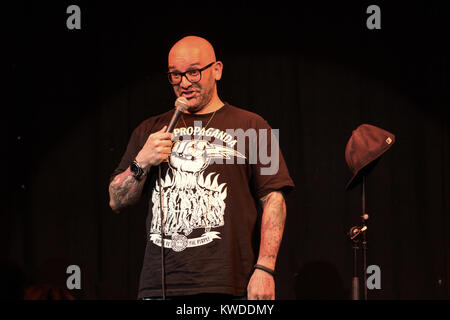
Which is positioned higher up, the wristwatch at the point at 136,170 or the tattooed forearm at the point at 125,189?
the wristwatch at the point at 136,170

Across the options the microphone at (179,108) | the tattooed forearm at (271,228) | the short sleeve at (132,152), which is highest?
the microphone at (179,108)

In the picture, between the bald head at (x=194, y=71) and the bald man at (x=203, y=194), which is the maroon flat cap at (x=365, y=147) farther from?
the bald head at (x=194, y=71)

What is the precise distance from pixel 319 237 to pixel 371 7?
133 centimetres

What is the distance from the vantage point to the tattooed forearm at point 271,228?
8.89ft

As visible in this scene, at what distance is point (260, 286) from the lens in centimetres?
262

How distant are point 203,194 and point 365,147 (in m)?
0.84

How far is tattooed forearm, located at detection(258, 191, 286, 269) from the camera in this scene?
271 centimetres

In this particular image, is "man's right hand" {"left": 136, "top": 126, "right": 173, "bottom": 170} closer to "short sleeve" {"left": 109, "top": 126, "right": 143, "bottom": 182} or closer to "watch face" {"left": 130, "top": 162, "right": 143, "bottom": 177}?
"watch face" {"left": 130, "top": 162, "right": 143, "bottom": 177}

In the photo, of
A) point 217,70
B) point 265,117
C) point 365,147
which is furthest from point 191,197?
point 265,117

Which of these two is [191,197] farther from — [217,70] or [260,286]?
[217,70]

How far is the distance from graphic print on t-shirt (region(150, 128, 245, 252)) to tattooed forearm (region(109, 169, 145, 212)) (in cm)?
9

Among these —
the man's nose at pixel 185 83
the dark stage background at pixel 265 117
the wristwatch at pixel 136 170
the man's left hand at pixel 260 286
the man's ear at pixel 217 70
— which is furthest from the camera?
the dark stage background at pixel 265 117

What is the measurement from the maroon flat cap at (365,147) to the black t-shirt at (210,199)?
0.46m

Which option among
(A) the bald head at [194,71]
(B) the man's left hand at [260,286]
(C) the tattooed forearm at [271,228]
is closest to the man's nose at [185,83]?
(A) the bald head at [194,71]
